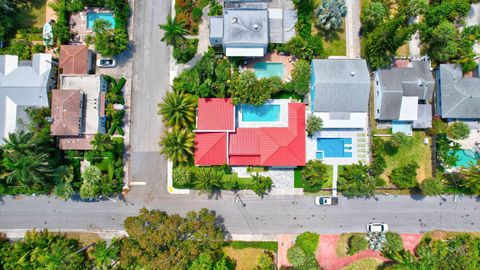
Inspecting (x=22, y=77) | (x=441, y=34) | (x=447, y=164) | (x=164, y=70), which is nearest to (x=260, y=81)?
(x=164, y=70)

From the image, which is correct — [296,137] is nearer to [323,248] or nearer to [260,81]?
[260,81]

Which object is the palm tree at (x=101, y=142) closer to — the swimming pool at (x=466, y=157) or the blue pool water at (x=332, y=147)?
the blue pool water at (x=332, y=147)

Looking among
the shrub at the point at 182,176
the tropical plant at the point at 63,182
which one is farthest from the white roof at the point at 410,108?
the tropical plant at the point at 63,182

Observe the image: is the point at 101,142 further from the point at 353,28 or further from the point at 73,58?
the point at 353,28

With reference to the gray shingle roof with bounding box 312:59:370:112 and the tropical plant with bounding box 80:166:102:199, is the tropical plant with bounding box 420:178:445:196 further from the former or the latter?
the tropical plant with bounding box 80:166:102:199

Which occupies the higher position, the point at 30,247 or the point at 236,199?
the point at 236,199

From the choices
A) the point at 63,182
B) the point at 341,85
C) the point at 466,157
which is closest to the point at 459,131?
the point at 466,157
